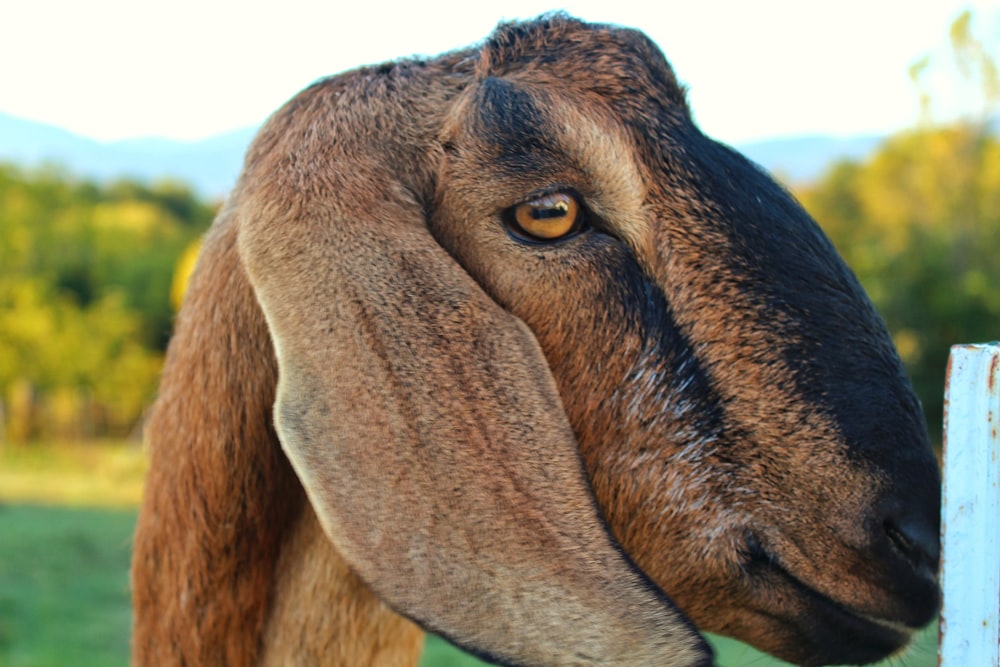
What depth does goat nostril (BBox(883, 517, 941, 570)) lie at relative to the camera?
1908 mm

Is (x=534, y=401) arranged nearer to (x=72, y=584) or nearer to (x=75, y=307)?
(x=72, y=584)

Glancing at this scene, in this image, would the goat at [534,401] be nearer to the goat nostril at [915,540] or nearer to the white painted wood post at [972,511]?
the goat nostril at [915,540]

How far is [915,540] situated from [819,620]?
0.92 feet

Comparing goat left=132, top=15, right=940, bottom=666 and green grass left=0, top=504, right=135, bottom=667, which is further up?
goat left=132, top=15, right=940, bottom=666

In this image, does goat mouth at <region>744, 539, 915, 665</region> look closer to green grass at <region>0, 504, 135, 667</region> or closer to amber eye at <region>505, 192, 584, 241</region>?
amber eye at <region>505, 192, 584, 241</region>

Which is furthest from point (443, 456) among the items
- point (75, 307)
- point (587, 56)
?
point (75, 307)

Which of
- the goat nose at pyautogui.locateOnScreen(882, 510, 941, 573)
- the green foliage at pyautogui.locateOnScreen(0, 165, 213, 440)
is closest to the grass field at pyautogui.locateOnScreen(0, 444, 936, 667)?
the goat nose at pyautogui.locateOnScreen(882, 510, 941, 573)

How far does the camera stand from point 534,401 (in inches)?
76.9

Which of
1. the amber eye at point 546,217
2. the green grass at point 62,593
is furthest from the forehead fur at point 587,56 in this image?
the green grass at point 62,593

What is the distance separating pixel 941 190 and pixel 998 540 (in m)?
33.3

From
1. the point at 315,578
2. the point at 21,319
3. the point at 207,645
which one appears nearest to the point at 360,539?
the point at 315,578

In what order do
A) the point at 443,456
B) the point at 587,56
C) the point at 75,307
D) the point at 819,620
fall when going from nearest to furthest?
1. the point at 443,456
2. the point at 819,620
3. the point at 587,56
4. the point at 75,307

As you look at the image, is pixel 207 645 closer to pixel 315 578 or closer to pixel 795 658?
pixel 315 578

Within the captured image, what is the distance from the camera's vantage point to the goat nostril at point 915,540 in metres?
1.91
